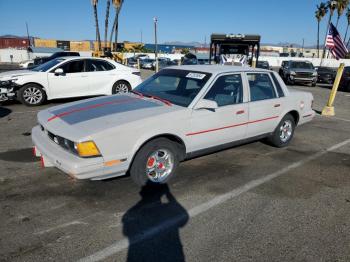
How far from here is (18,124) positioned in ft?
24.0

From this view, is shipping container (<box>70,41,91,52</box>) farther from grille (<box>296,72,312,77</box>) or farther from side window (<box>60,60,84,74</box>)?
side window (<box>60,60,84,74</box>)

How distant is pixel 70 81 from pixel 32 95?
118 cm

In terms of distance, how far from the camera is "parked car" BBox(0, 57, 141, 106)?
355 inches

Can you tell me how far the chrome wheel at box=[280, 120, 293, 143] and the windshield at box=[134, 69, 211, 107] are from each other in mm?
2205

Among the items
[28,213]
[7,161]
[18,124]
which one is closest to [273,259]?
Answer: [28,213]

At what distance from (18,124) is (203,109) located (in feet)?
16.6

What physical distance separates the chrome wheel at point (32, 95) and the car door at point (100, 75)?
1.56 meters

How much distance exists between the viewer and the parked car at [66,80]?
9.02m

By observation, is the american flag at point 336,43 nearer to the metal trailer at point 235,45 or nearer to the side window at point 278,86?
the metal trailer at point 235,45

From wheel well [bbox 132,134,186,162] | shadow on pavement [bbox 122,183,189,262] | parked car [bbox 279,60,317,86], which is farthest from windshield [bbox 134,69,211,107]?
parked car [bbox 279,60,317,86]

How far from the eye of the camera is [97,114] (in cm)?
396

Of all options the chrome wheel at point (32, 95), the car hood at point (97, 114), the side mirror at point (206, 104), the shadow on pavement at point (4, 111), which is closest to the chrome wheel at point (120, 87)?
the chrome wheel at point (32, 95)

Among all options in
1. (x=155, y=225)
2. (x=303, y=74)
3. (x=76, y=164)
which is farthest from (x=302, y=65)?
(x=76, y=164)

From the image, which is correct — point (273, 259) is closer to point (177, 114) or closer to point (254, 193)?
point (254, 193)
